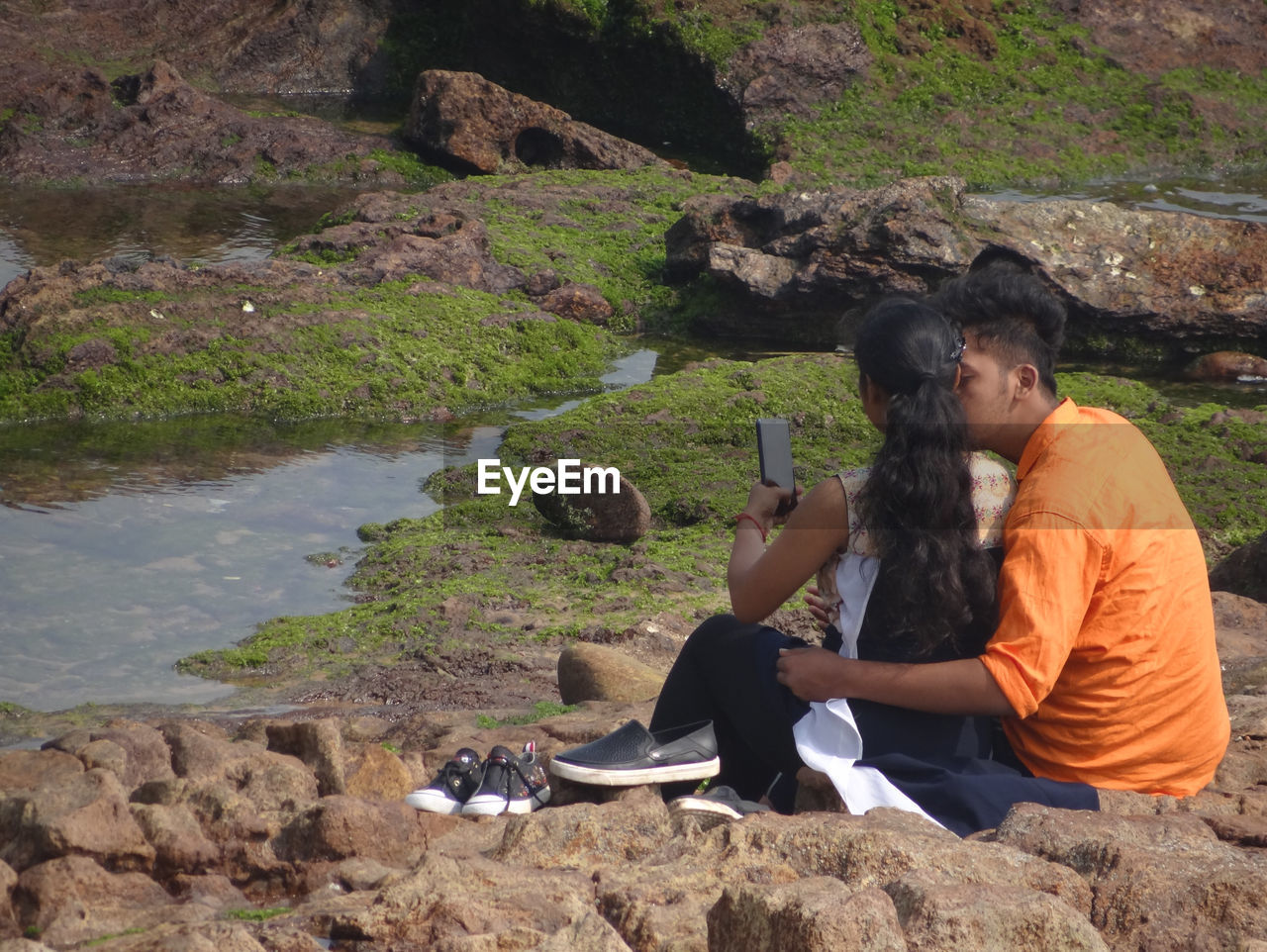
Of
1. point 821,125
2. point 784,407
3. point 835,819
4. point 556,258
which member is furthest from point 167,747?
point 821,125

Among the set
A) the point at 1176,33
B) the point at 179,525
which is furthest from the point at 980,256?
the point at 1176,33

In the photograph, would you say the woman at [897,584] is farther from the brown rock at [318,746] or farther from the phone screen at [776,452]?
the brown rock at [318,746]

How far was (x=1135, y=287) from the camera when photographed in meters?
10.4

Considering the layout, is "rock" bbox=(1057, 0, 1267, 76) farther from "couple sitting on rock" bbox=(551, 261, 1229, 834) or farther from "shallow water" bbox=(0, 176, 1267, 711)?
"couple sitting on rock" bbox=(551, 261, 1229, 834)

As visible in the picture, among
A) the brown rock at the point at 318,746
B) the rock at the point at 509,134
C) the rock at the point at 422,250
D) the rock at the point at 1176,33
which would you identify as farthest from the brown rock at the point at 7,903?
the rock at the point at 1176,33

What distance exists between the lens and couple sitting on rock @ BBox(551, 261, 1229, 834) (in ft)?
8.87

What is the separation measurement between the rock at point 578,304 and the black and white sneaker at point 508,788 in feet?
25.2

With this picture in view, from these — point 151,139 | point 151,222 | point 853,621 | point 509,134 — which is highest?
point 509,134

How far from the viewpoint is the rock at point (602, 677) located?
4645 millimetres

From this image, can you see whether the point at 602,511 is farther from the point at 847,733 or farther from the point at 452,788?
the point at 847,733

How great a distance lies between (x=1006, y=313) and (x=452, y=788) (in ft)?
5.50

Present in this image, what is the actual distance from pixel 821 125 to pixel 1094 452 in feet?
48.5

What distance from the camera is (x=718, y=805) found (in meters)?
2.80
